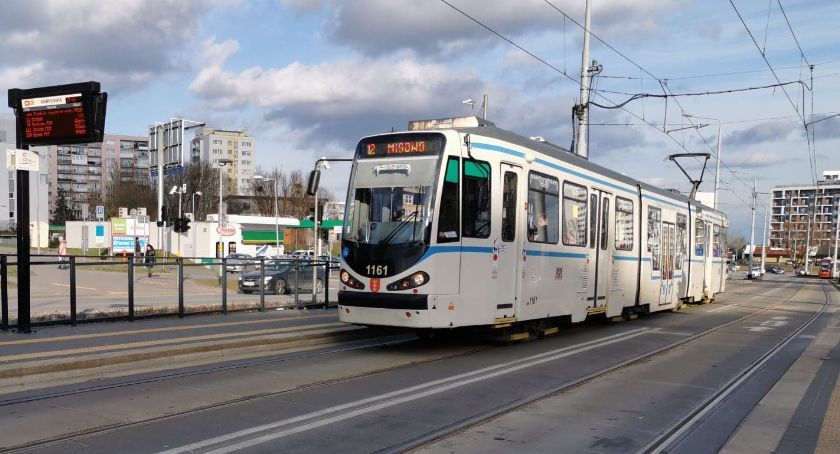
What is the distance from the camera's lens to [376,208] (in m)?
11.0

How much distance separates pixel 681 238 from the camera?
2228 centimetres

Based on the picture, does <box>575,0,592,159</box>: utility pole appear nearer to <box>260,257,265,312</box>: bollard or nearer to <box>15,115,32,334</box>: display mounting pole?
<box>260,257,265,312</box>: bollard

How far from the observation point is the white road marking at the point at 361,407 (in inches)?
239

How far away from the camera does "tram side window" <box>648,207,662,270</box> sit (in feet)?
62.8

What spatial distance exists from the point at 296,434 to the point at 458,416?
1826 mm

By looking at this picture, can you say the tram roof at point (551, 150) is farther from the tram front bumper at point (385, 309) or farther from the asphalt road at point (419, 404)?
the asphalt road at point (419, 404)

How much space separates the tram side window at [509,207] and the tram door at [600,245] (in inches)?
154

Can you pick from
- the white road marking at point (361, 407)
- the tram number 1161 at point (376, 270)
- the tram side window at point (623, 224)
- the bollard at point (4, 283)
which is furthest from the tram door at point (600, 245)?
the bollard at point (4, 283)

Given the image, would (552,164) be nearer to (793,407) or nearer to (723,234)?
(793,407)

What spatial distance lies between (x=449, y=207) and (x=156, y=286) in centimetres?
893

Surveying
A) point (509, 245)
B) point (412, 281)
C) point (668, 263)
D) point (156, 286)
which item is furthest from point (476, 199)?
point (668, 263)

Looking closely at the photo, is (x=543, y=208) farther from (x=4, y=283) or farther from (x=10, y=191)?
(x=10, y=191)

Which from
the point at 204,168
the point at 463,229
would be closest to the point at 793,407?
the point at 463,229

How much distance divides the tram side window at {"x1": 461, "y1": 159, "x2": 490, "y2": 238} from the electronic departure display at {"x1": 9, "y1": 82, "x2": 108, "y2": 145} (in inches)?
246
